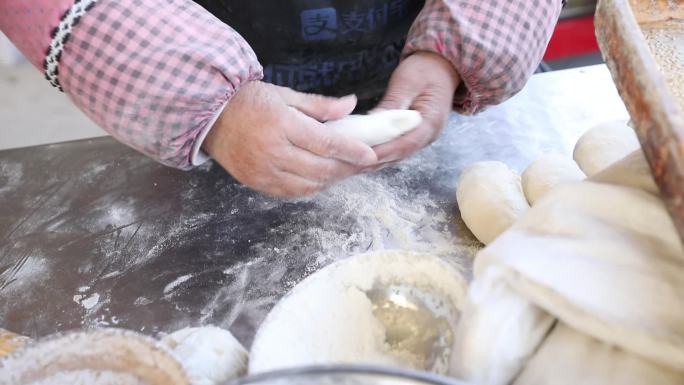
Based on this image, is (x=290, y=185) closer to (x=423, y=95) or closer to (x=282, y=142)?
(x=282, y=142)

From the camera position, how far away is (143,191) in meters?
1.11

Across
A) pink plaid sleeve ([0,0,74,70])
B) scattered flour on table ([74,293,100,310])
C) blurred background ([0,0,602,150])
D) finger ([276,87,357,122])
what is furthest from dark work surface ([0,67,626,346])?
blurred background ([0,0,602,150])

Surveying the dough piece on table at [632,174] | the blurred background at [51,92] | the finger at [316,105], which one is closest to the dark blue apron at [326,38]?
the finger at [316,105]

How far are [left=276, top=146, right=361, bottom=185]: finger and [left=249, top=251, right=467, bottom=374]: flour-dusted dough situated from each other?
246 millimetres

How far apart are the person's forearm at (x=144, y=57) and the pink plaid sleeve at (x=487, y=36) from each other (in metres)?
0.33

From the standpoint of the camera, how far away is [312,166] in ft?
2.86

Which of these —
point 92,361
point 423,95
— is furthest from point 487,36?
point 92,361

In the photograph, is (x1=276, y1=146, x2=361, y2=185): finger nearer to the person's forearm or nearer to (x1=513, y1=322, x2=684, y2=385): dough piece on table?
the person's forearm

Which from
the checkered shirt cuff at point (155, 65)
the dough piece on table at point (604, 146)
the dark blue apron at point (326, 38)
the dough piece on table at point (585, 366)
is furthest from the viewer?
the dark blue apron at point (326, 38)

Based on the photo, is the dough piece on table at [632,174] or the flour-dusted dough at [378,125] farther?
the flour-dusted dough at [378,125]

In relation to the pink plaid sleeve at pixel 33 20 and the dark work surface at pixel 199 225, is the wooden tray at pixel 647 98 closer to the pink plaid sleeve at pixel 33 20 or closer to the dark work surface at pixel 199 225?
the dark work surface at pixel 199 225

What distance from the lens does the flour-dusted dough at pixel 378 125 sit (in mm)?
878

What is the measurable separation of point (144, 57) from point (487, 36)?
0.53 meters

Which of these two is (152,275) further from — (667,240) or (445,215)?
(667,240)
